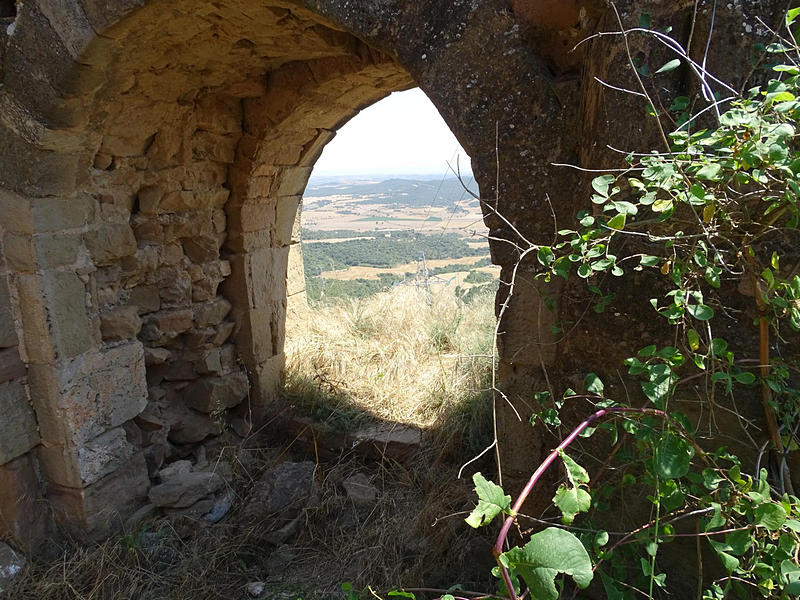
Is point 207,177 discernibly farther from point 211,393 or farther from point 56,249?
point 211,393

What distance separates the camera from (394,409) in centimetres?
390

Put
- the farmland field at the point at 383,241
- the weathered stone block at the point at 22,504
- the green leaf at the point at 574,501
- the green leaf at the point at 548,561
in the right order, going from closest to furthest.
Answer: the green leaf at the point at 548,561 < the green leaf at the point at 574,501 < the weathered stone block at the point at 22,504 < the farmland field at the point at 383,241

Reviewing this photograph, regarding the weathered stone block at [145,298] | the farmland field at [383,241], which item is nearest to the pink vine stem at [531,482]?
the weathered stone block at [145,298]

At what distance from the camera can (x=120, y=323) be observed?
323cm

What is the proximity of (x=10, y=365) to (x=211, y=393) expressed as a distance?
1193 millimetres

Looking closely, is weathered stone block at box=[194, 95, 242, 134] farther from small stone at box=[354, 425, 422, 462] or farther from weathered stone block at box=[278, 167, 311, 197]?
small stone at box=[354, 425, 422, 462]

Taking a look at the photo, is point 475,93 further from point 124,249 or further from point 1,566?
point 1,566

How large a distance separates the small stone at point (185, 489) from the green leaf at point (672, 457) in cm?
274

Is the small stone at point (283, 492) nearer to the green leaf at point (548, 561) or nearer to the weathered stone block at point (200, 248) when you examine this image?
the weathered stone block at point (200, 248)

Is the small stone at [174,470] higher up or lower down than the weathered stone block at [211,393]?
lower down

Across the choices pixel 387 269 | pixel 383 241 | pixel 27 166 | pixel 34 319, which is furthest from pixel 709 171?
pixel 383 241

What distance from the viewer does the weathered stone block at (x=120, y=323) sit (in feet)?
10.4

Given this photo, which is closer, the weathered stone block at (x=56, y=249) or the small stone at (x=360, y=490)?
the weathered stone block at (x=56, y=249)

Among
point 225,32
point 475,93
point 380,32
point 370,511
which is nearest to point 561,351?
point 475,93
